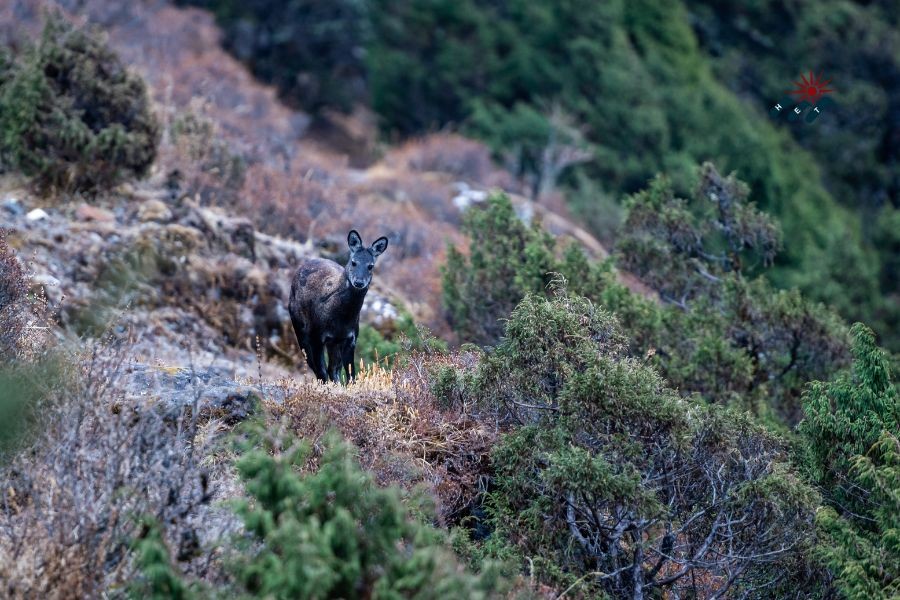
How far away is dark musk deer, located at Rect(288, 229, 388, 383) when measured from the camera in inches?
483

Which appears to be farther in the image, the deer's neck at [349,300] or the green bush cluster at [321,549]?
the deer's neck at [349,300]

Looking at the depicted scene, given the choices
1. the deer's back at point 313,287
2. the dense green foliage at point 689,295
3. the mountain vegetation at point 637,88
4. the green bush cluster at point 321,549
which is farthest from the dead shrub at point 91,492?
the mountain vegetation at point 637,88

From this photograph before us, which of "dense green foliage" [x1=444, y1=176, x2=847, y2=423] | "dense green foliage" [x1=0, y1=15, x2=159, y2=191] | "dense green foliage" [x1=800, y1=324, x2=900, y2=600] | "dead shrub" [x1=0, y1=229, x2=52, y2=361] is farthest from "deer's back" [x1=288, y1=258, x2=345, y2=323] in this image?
"dense green foliage" [x1=800, y1=324, x2=900, y2=600]

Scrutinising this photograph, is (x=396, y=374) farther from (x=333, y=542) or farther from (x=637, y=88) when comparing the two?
(x=637, y=88)

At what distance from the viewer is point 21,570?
26.3ft

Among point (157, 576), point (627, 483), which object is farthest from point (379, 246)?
point (157, 576)

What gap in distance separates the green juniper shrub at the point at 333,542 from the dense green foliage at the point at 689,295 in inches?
279

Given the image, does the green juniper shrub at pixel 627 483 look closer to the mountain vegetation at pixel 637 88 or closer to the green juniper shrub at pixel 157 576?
the green juniper shrub at pixel 157 576

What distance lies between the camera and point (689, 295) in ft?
56.9

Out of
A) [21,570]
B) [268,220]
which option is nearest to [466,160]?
[268,220]

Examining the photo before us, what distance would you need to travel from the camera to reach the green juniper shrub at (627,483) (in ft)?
34.0

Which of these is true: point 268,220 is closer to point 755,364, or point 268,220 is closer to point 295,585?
point 755,364

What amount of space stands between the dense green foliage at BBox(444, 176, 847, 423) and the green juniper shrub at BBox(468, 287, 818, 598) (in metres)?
3.73

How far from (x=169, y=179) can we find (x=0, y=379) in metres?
8.12
